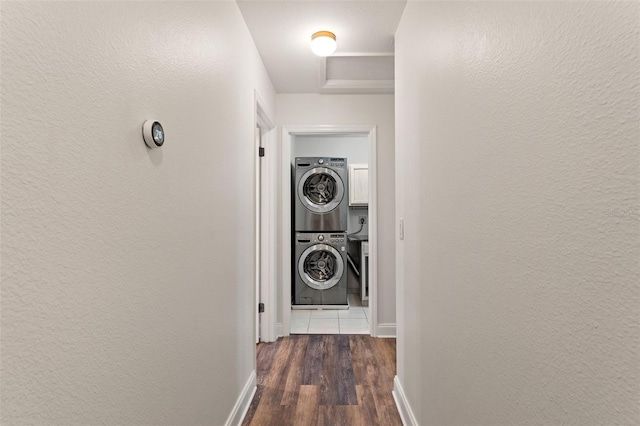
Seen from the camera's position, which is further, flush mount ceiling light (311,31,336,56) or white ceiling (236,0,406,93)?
flush mount ceiling light (311,31,336,56)

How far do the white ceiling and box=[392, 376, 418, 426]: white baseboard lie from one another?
2153 mm

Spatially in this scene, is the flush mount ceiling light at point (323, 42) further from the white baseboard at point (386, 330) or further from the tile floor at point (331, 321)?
the tile floor at point (331, 321)

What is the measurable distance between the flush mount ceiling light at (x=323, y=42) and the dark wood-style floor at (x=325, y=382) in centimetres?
220

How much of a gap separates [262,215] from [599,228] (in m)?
2.81

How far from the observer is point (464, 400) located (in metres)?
1.13

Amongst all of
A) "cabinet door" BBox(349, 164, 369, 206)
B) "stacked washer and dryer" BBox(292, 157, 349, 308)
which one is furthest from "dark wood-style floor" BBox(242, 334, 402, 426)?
"cabinet door" BBox(349, 164, 369, 206)

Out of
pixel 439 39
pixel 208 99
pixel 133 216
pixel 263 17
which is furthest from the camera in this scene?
pixel 263 17

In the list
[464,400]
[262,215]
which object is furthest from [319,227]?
[464,400]

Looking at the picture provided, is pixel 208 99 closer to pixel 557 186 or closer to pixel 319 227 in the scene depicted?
pixel 557 186

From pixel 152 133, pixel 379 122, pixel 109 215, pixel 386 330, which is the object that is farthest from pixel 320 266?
pixel 109 215

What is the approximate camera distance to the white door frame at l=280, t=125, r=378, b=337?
331 cm

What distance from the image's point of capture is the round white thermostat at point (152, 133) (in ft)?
3.14

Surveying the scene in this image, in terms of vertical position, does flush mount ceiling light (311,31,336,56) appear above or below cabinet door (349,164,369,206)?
above

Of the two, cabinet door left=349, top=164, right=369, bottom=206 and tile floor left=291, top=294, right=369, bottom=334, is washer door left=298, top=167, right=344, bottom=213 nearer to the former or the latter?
cabinet door left=349, top=164, right=369, bottom=206
